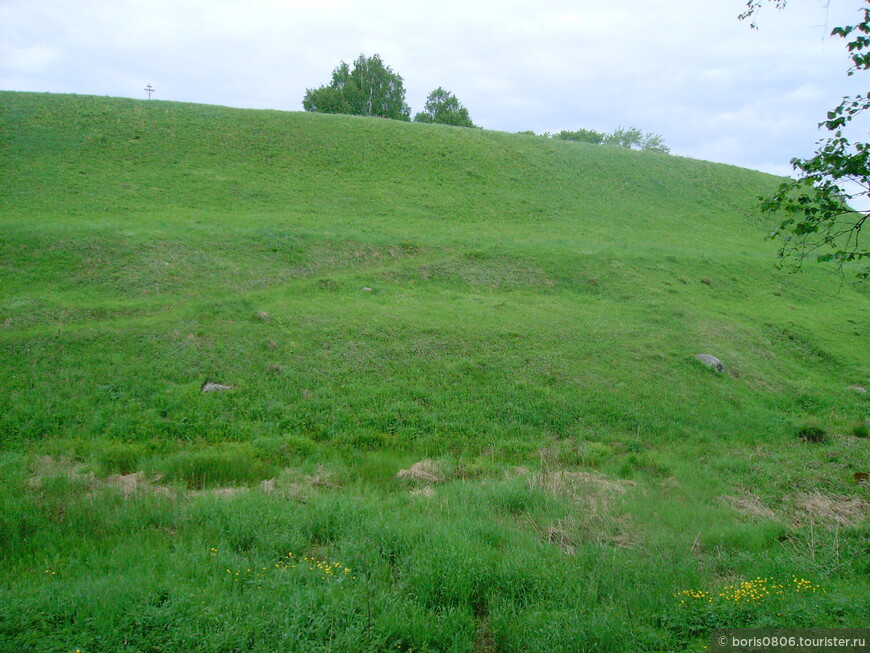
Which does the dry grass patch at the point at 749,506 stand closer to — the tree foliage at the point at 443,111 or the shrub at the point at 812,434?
the shrub at the point at 812,434

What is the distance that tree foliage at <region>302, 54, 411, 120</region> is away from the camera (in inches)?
2463

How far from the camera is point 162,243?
1928 cm

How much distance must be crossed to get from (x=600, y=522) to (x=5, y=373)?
12.5m

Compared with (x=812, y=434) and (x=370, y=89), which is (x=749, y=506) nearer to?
(x=812, y=434)

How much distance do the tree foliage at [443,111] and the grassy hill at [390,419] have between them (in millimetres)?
42045

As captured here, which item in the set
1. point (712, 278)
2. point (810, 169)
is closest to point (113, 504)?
point (810, 169)

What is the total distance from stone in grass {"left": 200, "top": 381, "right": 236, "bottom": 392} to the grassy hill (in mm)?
208

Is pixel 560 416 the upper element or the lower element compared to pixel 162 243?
lower

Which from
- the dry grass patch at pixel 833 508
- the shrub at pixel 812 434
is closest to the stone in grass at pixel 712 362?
the shrub at pixel 812 434

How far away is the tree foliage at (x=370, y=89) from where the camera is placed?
6256 cm

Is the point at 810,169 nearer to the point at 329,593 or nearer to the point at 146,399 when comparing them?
the point at 329,593

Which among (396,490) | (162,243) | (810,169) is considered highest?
(810,169)

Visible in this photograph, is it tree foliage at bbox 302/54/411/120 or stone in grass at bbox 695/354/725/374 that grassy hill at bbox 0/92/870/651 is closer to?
stone in grass at bbox 695/354/725/374

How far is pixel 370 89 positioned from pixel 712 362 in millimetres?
59122
